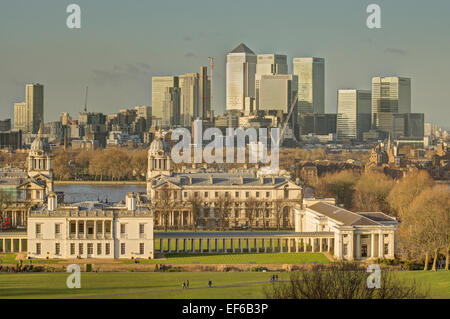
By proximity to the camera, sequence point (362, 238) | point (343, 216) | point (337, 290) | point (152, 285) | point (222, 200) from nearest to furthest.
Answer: point (337, 290) < point (152, 285) < point (362, 238) < point (343, 216) < point (222, 200)

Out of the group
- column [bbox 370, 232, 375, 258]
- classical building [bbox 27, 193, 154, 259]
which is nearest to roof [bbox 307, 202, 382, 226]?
column [bbox 370, 232, 375, 258]

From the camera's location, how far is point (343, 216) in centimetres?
5531

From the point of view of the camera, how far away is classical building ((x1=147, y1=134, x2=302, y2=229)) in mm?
67438

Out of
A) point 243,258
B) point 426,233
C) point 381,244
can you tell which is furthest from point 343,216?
point 243,258

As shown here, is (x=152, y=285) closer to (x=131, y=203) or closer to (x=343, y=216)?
(x=131, y=203)

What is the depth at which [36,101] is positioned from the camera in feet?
492

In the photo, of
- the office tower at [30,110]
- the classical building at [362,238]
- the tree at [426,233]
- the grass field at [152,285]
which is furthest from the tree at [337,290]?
the office tower at [30,110]

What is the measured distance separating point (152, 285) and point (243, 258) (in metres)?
10.6

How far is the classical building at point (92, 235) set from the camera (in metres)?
50.7

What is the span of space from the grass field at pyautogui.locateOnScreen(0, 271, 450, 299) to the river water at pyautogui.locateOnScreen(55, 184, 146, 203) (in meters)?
36.7

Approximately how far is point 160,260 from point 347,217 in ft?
36.0

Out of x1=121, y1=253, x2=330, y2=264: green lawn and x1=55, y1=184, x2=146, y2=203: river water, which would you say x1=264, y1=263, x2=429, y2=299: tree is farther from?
x1=55, y1=184, x2=146, y2=203: river water

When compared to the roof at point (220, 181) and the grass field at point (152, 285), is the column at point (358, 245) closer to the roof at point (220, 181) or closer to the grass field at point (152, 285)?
the grass field at point (152, 285)

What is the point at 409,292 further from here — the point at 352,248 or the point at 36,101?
the point at 36,101
